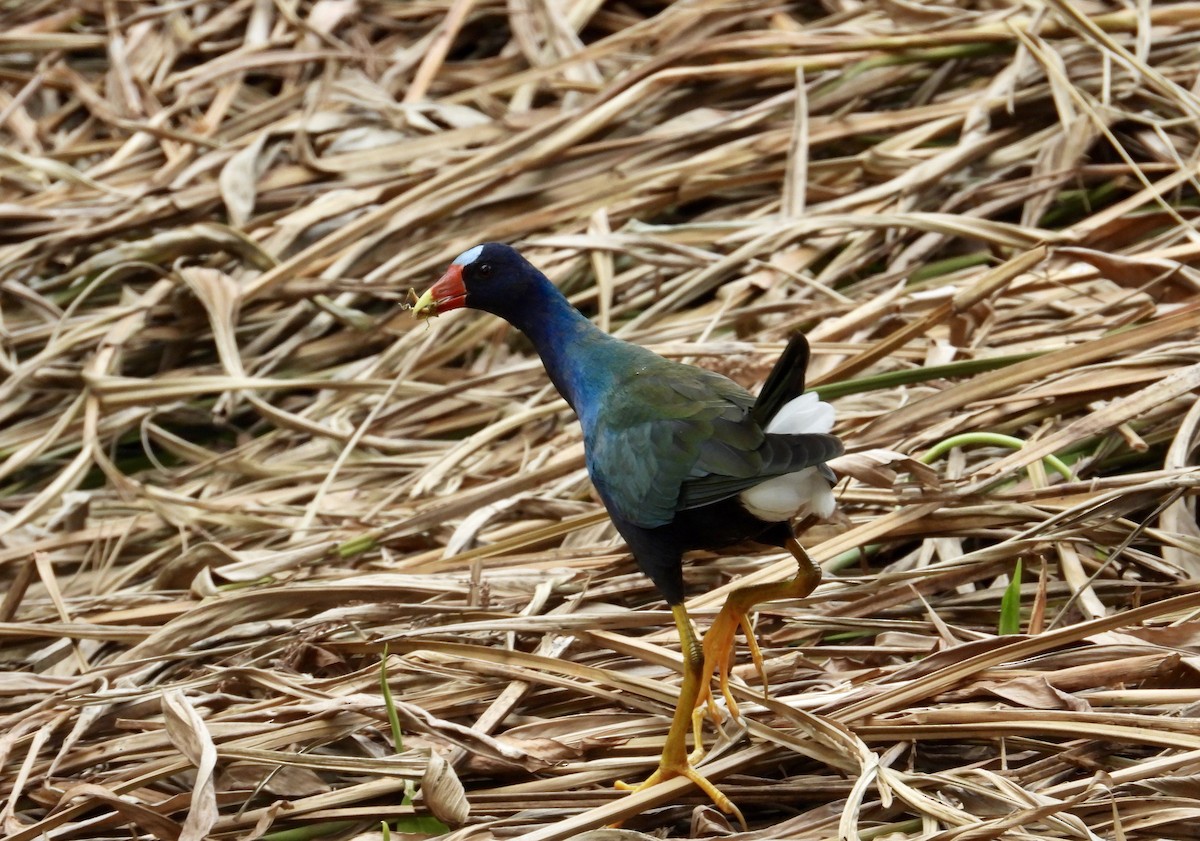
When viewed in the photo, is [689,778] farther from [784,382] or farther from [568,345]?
[568,345]

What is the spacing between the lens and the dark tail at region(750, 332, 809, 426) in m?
1.96

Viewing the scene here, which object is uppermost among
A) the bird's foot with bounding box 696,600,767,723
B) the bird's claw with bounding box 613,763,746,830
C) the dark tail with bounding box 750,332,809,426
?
the dark tail with bounding box 750,332,809,426

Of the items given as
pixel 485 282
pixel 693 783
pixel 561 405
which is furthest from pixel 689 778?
pixel 561 405

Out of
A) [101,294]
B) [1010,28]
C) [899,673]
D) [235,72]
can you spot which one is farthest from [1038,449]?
[235,72]

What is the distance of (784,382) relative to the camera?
2049 mm

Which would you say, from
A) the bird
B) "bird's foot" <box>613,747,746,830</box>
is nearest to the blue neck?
the bird

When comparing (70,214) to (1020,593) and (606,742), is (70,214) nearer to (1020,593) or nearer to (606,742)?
(606,742)

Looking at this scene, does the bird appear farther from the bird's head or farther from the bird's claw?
the bird's head

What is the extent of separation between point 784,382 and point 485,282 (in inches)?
31.0

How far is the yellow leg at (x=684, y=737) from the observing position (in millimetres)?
2090

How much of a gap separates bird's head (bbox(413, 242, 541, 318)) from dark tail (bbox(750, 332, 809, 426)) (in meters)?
0.66

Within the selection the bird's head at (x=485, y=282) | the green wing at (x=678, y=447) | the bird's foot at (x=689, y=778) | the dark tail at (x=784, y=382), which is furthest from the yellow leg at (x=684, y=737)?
the bird's head at (x=485, y=282)

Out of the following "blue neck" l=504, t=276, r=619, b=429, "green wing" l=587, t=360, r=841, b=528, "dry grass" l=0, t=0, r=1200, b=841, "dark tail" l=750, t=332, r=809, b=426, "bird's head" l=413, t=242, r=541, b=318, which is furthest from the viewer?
"bird's head" l=413, t=242, r=541, b=318

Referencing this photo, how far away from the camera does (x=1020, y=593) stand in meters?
2.43
